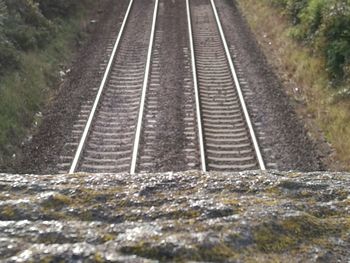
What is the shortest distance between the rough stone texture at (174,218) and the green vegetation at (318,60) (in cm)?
765

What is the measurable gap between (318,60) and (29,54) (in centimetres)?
787

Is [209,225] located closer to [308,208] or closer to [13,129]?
[308,208]

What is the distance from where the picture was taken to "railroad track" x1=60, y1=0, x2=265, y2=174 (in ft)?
34.0

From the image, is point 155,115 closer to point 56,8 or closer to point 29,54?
point 29,54

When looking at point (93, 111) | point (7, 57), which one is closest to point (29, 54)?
point (7, 57)

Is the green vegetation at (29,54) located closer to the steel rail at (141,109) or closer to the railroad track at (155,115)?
the railroad track at (155,115)

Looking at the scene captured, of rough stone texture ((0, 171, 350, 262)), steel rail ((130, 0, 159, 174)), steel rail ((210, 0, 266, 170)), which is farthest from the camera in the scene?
steel rail ((210, 0, 266, 170))

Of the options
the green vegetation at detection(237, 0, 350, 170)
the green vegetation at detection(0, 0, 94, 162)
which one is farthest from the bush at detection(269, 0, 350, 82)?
the green vegetation at detection(0, 0, 94, 162)

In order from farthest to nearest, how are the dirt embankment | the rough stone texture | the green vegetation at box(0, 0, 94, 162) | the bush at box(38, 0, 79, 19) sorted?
1. the bush at box(38, 0, 79, 19)
2. the green vegetation at box(0, 0, 94, 162)
3. the dirt embankment
4. the rough stone texture

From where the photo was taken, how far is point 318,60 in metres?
15.0

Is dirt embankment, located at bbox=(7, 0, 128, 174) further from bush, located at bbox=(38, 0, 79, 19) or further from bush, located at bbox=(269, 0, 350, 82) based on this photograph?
bush, located at bbox=(269, 0, 350, 82)

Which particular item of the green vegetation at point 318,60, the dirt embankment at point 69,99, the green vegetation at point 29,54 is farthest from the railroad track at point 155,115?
the green vegetation at point 318,60

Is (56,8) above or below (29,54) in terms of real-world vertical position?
above

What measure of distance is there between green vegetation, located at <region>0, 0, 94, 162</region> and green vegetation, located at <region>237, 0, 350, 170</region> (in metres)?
6.26
